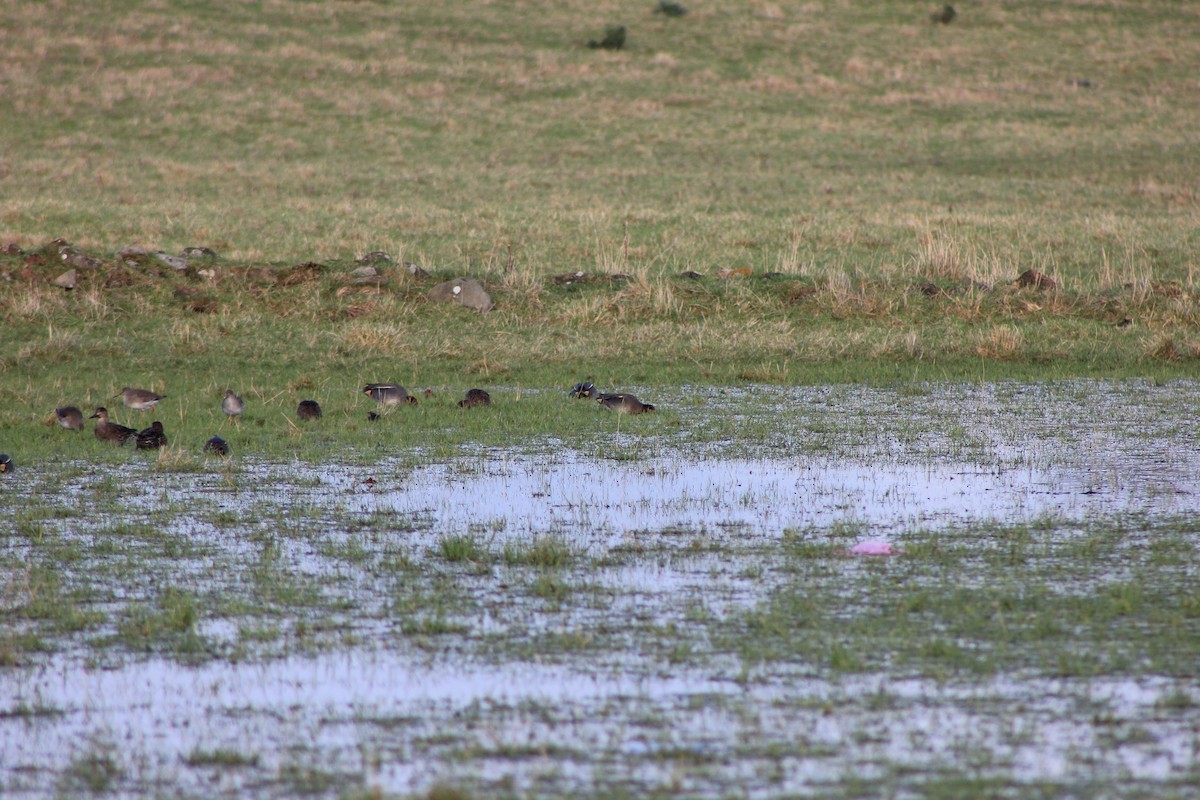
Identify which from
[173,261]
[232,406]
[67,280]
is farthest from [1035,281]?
[67,280]

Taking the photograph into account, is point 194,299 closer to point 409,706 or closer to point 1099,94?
point 409,706

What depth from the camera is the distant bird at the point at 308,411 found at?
1241 cm

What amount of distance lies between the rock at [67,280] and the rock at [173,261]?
1.33 meters

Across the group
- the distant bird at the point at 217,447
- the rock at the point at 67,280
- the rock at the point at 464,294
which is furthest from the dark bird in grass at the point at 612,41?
the distant bird at the point at 217,447

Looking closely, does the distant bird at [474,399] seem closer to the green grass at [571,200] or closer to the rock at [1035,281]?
the green grass at [571,200]

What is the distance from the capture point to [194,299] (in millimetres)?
17547

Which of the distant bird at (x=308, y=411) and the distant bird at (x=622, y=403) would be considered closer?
the distant bird at (x=308, y=411)

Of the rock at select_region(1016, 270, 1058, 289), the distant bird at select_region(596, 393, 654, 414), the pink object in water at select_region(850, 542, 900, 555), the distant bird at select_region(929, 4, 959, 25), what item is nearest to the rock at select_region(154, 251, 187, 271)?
the distant bird at select_region(596, 393, 654, 414)

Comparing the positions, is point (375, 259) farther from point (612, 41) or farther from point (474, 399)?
point (612, 41)

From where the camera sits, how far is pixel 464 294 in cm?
1795

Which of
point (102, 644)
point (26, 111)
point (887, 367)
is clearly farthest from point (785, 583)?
point (26, 111)

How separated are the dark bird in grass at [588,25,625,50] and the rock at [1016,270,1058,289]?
101ft

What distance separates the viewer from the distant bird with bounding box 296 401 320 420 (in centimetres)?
1241

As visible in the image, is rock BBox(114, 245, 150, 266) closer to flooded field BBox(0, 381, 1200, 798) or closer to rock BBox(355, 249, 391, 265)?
rock BBox(355, 249, 391, 265)
